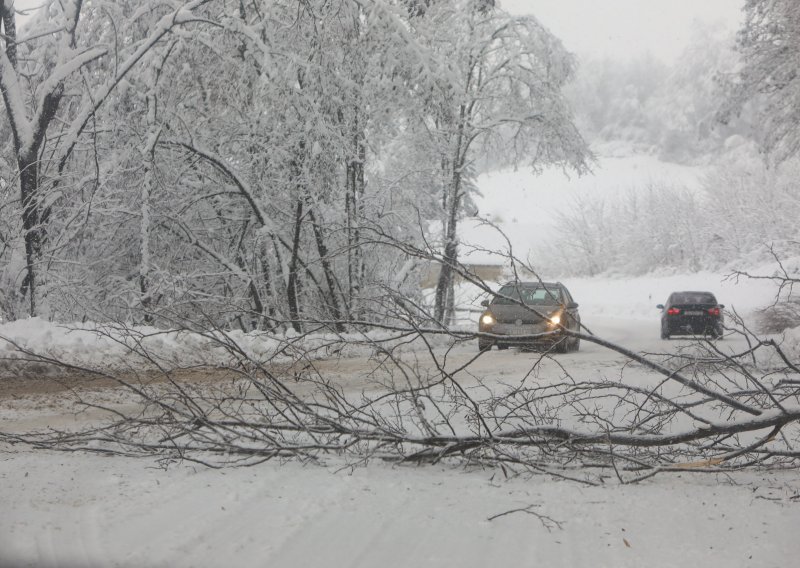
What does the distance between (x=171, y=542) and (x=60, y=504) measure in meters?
0.99

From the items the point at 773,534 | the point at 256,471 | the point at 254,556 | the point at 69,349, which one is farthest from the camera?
the point at 69,349

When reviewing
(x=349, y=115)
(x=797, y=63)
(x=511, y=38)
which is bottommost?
(x=349, y=115)

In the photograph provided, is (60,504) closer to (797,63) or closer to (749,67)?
(797,63)

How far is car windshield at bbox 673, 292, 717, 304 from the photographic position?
23.4 m

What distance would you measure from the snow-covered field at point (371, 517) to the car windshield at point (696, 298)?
1886 centimetres

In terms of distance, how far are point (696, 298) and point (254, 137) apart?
14352 mm

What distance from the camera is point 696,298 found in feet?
77.9

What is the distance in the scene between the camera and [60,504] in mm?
4586

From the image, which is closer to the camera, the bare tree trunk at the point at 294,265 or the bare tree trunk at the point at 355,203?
the bare tree trunk at the point at 294,265

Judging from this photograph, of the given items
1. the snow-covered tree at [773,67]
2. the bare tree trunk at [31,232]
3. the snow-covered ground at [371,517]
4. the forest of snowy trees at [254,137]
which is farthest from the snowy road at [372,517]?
the snow-covered tree at [773,67]

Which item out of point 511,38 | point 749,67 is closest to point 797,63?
point 749,67

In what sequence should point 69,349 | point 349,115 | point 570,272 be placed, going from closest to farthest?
point 69,349, point 349,115, point 570,272

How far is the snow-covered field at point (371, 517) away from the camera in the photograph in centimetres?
391

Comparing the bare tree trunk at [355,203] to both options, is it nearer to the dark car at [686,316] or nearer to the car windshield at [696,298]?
the dark car at [686,316]
